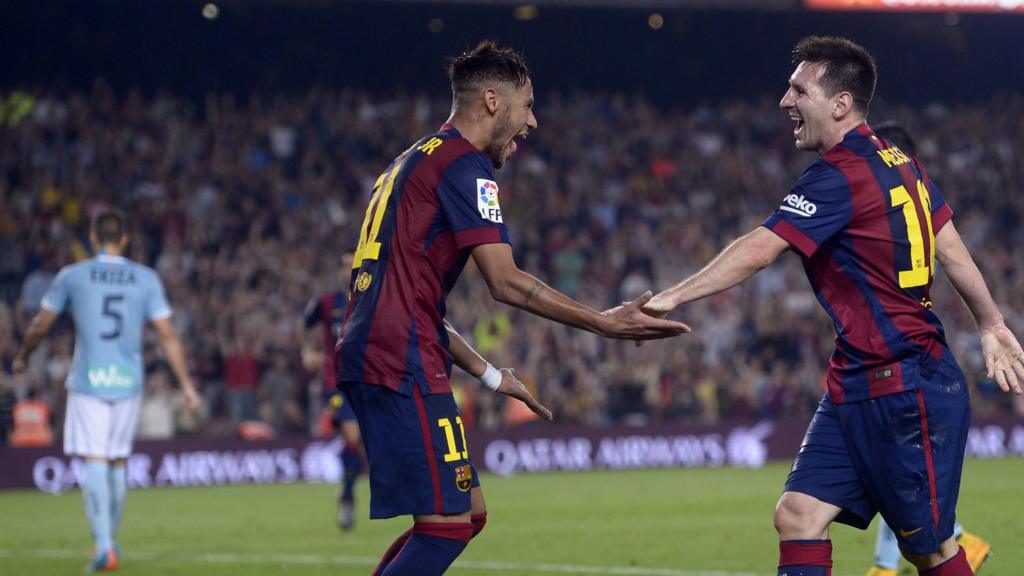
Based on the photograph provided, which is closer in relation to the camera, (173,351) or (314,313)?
(173,351)

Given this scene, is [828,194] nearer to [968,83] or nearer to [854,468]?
[854,468]

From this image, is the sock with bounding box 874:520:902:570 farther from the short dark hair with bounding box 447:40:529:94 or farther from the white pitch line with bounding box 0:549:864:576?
the short dark hair with bounding box 447:40:529:94

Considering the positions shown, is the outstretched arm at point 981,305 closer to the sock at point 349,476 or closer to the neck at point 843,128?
the neck at point 843,128

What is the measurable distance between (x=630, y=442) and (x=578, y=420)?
1.02 metres

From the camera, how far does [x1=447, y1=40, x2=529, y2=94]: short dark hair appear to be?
604 centimetres

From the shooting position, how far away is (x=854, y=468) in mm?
6035

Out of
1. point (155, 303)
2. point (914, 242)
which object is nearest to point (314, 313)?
point (155, 303)

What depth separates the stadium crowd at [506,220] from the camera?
22.3m

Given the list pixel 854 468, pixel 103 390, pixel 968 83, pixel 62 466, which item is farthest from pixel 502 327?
pixel 854 468

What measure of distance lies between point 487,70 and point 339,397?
8.38 m

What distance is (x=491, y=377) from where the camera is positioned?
6645 mm

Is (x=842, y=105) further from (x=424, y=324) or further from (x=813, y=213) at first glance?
(x=424, y=324)

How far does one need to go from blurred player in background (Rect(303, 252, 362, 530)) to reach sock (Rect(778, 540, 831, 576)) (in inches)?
299

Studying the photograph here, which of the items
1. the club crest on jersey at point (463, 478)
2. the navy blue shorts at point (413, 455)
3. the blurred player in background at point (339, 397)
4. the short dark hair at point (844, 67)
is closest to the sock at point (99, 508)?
the blurred player in background at point (339, 397)
